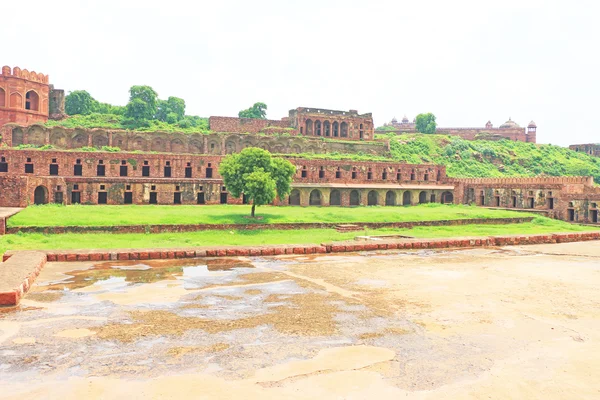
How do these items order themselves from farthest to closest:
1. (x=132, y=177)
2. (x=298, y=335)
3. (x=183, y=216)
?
(x=132, y=177) < (x=183, y=216) < (x=298, y=335)

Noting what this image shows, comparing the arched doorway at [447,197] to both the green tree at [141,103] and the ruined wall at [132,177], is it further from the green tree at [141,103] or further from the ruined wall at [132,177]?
the green tree at [141,103]

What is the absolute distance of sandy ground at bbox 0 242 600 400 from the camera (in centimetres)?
634

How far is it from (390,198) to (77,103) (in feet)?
135

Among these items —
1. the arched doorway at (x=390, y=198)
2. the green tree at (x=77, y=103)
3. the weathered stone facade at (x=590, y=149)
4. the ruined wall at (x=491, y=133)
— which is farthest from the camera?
the weathered stone facade at (x=590, y=149)

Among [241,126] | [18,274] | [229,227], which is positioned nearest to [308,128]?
[241,126]

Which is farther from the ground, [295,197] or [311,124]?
[311,124]

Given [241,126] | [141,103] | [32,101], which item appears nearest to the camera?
[32,101]

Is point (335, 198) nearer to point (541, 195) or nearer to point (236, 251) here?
point (541, 195)

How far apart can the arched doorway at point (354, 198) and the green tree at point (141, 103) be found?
25551mm

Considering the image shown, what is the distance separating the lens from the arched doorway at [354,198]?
4438 centimetres

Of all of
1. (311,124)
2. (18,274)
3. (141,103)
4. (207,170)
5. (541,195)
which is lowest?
(18,274)

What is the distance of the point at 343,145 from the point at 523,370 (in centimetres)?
5033

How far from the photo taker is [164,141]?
161 feet

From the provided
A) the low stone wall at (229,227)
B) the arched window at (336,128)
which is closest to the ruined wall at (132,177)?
the low stone wall at (229,227)
